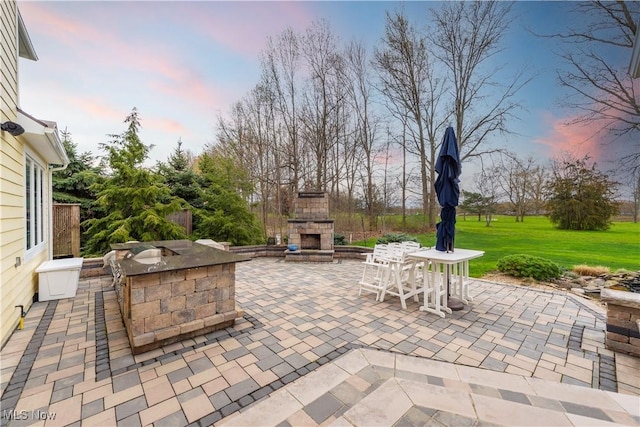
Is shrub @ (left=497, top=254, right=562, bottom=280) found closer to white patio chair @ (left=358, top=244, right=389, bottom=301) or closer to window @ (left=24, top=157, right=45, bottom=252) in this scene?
white patio chair @ (left=358, top=244, right=389, bottom=301)

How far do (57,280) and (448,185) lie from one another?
646 centimetres

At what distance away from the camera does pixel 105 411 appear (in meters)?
1.74

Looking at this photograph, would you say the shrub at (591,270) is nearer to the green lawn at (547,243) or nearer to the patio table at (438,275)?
the green lawn at (547,243)

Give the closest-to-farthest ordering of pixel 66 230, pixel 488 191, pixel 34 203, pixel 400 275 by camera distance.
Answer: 1. pixel 400 275
2. pixel 34 203
3. pixel 66 230
4. pixel 488 191

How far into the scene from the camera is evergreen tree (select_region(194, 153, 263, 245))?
865 centimetres

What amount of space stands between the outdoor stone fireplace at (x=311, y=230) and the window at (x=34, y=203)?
5.13m

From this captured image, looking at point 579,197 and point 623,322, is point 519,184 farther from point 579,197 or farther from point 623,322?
point 623,322

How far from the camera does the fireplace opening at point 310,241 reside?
8062mm

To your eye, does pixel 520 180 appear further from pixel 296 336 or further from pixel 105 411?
pixel 105 411

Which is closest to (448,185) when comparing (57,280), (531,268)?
(531,268)

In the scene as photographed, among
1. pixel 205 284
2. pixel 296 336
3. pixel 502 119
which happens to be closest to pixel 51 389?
pixel 205 284

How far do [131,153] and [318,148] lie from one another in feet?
22.4

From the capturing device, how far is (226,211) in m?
8.95

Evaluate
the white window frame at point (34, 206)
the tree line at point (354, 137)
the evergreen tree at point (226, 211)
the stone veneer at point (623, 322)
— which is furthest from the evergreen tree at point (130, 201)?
the stone veneer at point (623, 322)
